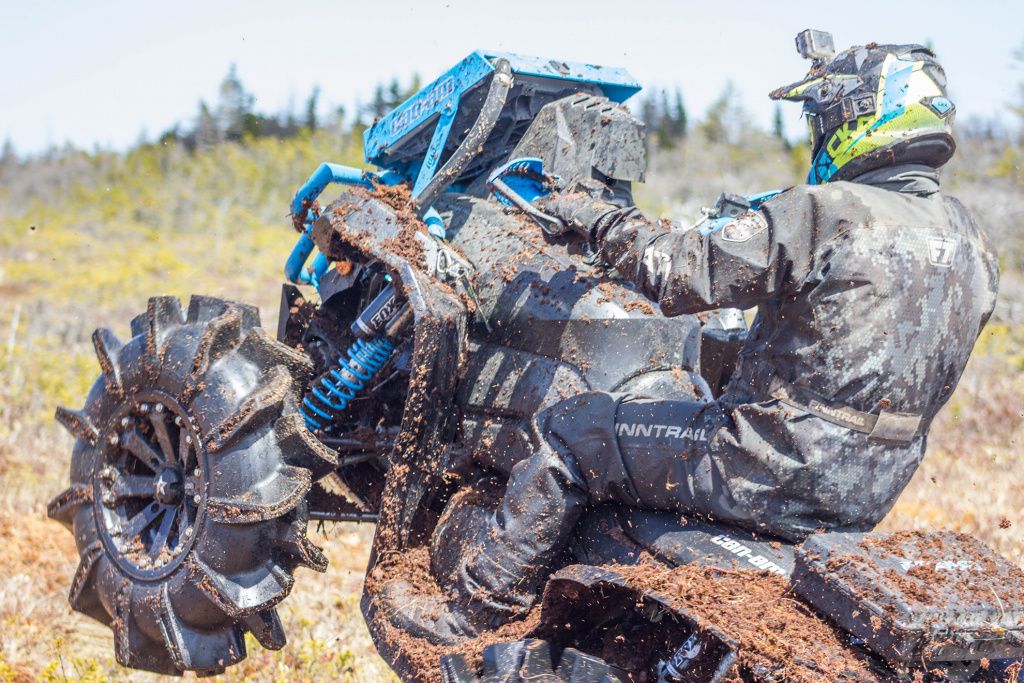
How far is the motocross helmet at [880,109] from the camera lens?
10.1 feet

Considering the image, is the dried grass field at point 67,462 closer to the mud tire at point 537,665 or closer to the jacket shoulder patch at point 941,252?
the mud tire at point 537,665

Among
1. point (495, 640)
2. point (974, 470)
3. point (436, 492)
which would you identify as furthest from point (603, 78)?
point (974, 470)

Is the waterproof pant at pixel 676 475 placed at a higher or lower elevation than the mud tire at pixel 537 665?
higher

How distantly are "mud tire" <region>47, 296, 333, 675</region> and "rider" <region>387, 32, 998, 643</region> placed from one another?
0.93 meters

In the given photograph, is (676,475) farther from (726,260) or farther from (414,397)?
(414,397)

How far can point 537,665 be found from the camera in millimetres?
2869

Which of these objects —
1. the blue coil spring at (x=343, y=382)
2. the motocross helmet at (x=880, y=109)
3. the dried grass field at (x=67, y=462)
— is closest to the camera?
the motocross helmet at (x=880, y=109)

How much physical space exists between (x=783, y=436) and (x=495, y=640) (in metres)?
1.15

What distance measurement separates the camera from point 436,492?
4074 millimetres

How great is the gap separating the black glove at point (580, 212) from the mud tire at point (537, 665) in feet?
4.46

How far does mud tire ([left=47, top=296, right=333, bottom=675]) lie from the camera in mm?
3805

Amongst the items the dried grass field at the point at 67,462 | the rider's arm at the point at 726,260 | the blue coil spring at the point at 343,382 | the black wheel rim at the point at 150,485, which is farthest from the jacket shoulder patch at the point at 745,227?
the dried grass field at the point at 67,462

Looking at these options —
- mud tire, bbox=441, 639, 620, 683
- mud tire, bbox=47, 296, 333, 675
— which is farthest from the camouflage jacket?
mud tire, bbox=47, 296, 333, 675

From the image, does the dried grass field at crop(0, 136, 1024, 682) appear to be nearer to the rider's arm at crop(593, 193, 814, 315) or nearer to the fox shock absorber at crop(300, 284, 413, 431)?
the fox shock absorber at crop(300, 284, 413, 431)
